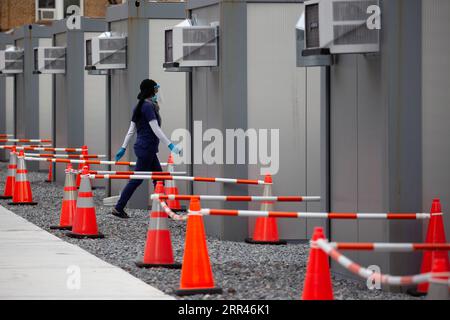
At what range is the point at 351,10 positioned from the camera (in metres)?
11.4

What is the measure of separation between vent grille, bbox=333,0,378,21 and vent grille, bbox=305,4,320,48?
483 mm

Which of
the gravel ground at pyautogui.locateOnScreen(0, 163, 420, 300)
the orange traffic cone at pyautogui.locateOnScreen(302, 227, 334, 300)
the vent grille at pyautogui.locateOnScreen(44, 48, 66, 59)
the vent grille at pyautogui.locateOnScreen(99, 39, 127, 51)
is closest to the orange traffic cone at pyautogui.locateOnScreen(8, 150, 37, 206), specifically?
the gravel ground at pyautogui.locateOnScreen(0, 163, 420, 300)

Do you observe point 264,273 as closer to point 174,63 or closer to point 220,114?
point 220,114

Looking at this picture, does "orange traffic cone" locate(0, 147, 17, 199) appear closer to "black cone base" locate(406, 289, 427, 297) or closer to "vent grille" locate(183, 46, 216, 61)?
"vent grille" locate(183, 46, 216, 61)

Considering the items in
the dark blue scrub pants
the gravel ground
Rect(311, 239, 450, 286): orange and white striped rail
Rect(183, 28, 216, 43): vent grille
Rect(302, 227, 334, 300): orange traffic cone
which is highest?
Rect(183, 28, 216, 43): vent grille

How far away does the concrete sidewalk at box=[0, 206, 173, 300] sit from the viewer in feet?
34.1

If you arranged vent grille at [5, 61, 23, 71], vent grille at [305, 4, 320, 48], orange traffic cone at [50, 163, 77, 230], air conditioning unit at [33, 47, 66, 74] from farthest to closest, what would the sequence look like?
vent grille at [5, 61, 23, 71], air conditioning unit at [33, 47, 66, 74], orange traffic cone at [50, 163, 77, 230], vent grille at [305, 4, 320, 48]

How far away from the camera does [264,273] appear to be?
1212 cm

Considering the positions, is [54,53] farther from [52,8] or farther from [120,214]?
[52,8]

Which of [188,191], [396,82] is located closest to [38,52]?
[188,191]

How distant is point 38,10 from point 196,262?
40.2m

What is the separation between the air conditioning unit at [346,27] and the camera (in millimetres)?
11172

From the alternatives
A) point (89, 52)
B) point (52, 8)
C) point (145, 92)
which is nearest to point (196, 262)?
point (145, 92)

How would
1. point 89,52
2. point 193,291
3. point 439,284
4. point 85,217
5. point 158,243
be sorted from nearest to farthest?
point 439,284
point 193,291
point 158,243
point 85,217
point 89,52
